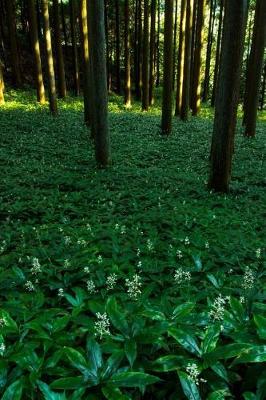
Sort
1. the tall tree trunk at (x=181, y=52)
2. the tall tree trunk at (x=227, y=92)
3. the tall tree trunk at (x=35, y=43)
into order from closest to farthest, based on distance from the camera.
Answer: the tall tree trunk at (x=227, y=92) < the tall tree trunk at (x=35, y=43) < the tall tree trunk at (x=181, y=52)

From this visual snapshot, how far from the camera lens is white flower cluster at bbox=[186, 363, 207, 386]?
6.54ft

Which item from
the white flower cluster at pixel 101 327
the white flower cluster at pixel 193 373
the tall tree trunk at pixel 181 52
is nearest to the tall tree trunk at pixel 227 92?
the white flower cluster at pixel 101 327

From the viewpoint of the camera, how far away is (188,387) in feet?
6.53

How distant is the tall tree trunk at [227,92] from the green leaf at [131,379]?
26.8ft

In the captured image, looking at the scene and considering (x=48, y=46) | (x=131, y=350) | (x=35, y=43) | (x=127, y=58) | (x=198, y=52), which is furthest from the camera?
(x=127, y=58)

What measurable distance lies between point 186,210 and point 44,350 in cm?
631

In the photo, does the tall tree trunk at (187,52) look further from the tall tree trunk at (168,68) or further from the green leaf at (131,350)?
the green leaf at (131,350)

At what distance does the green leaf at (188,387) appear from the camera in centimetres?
196

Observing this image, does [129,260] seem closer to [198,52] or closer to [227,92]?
[227,92]

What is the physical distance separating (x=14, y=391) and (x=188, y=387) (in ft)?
3.01

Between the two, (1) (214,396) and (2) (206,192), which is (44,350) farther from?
(2) (206,192)

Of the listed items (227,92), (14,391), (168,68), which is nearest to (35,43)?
(168,68)

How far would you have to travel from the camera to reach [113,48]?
44469mm

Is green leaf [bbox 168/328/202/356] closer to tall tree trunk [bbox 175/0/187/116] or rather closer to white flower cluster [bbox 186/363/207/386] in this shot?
white flower cluster [bbox 186/363/207/386]
